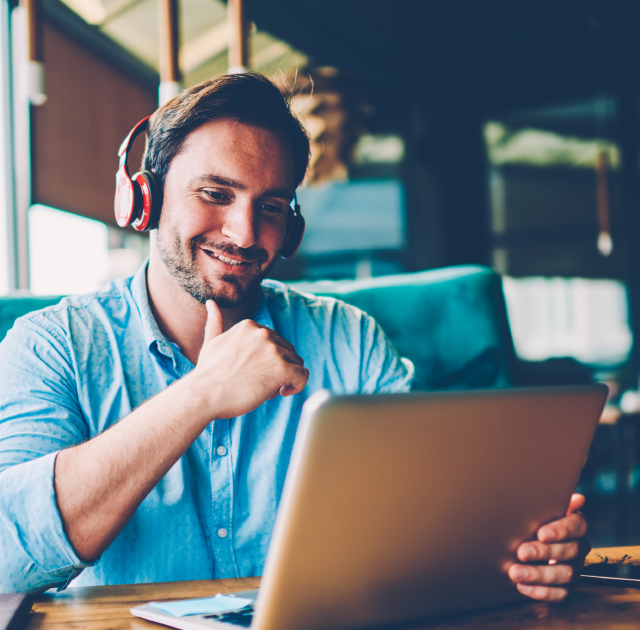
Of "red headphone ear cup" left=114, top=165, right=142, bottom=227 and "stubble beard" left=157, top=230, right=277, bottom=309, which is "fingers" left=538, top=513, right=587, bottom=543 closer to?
"stubble beard" left=157, top=230, right=277, bottom=309

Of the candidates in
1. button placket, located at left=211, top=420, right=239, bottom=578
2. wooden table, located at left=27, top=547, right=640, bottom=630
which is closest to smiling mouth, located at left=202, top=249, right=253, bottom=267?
button placket, located at left=211, top=420, right=239, bottom=578


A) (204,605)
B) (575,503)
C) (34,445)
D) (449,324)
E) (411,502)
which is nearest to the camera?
(411,502)

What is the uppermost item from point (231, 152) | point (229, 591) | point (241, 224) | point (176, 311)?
point (231, 152)

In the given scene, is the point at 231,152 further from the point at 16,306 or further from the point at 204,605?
the point at 204,605

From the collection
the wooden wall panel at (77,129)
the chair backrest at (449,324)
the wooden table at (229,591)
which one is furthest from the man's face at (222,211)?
the wooden wall panel at (77,129)

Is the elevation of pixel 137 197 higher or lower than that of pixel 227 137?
lower

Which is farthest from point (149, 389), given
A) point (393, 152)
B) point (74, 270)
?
point (393, 152)

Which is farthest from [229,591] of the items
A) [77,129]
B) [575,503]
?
[77,129]

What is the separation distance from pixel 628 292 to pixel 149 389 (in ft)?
16.9

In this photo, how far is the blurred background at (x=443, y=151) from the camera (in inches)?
140

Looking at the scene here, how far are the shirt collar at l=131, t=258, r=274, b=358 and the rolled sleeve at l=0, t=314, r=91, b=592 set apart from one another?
0.14m

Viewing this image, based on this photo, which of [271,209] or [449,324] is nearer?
[271,209]

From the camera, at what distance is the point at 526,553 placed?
696 millimetres

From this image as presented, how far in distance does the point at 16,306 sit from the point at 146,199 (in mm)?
421
